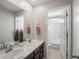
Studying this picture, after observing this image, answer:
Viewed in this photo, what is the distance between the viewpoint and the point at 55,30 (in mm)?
5523

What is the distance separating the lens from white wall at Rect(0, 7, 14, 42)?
5.39 feet

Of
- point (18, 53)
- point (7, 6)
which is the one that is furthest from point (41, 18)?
point (18, 53)

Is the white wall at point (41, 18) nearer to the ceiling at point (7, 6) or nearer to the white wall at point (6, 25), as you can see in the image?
the ceiling at point (7, 6)

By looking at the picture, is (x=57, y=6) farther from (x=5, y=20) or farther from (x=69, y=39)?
(x=5, y=20)

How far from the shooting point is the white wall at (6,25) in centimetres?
164

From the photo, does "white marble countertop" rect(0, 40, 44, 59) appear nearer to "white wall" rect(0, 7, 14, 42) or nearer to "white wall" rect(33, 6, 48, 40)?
"white wall" rect(0, 7, 14, 42)

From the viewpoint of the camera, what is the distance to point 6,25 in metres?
1.75

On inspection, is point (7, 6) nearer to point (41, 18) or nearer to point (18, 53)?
point (18, 53)

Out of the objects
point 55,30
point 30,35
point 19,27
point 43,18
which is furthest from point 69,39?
point 55,30

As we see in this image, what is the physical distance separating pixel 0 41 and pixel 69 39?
2104 millimetres

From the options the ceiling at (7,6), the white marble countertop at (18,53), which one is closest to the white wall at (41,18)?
the ceiling at (7,6)

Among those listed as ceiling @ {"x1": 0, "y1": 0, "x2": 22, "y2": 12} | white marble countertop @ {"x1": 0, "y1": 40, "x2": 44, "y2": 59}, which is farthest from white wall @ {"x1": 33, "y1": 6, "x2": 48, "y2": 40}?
white marble countertop @ {"x1": 0, "y1": 40, "x2": 44, "y2": 59}

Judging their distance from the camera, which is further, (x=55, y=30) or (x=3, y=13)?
(x=55, y=30)

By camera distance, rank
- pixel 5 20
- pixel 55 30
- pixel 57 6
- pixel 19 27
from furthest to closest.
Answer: pixel 55 30, pixel 57 6, pixel 19 27, pixel 5 20
